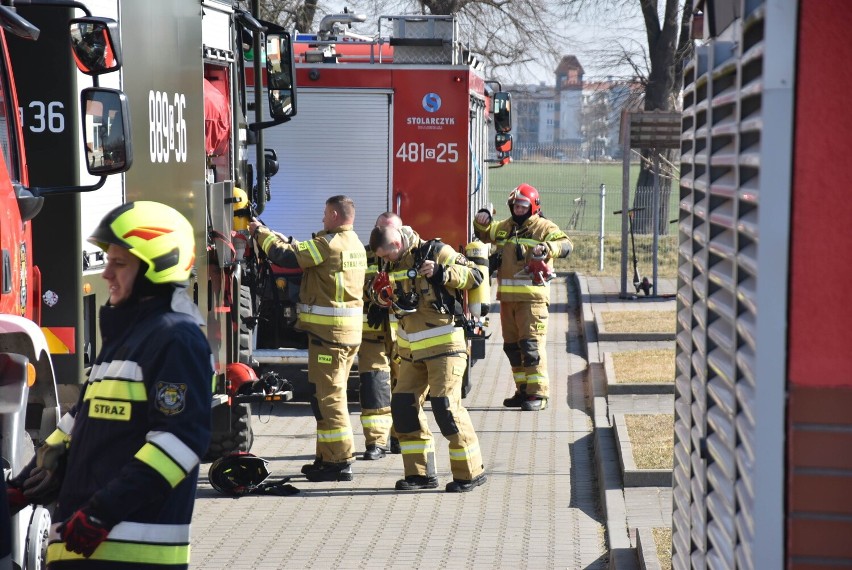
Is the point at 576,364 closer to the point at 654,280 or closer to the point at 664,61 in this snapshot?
the point at 654,280

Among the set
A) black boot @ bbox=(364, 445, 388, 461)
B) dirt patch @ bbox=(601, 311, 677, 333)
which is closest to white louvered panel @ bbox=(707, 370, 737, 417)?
black boot @ bbox=(364, 445, 388, 461)

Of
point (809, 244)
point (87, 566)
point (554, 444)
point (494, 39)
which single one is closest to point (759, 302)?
point (809, 244)

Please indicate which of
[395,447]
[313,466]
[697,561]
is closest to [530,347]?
[395,447]

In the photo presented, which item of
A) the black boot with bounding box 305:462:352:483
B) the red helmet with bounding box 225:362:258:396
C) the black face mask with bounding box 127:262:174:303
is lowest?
the black boot with bounding box 305:462:352:483

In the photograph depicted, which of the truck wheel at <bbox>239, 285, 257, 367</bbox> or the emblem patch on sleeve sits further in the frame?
the truck wheel at <bbox>239, 285, 257, 367</bbox>

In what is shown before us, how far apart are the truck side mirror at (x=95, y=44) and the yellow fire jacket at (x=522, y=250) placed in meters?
7.00

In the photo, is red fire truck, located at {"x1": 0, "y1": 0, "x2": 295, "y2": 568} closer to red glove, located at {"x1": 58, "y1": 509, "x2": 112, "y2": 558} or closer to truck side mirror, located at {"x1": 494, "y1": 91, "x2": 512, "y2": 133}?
red glove, located at {"x1": 58, "y1": 509, "x2": 112, "y2": 558}

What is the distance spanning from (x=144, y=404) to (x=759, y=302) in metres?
1.85

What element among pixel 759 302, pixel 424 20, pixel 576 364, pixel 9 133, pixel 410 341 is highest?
pixel 424 20

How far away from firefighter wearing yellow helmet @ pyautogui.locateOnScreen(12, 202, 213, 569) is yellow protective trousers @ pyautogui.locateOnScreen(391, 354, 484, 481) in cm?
491

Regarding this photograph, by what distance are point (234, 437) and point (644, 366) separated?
516 centimetres

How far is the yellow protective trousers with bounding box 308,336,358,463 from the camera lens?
9164mm

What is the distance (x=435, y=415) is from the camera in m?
8.78

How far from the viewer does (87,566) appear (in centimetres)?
380
